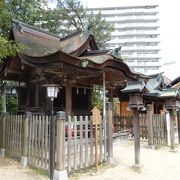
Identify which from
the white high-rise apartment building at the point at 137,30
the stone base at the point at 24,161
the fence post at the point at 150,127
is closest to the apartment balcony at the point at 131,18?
the white high-rise apartment building at the point at 137,30

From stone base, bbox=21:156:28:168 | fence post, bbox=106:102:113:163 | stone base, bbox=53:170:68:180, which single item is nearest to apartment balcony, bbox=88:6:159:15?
fence post, bbox=106:102:113:163

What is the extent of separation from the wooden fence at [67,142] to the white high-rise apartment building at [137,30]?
3025 inches

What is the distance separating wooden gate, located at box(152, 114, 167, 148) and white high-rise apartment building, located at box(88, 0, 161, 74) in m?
71.8

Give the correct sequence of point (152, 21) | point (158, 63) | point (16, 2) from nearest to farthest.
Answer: point (16, 2) → point (158, 63) → point (152, 21)

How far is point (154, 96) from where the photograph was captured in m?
18.2

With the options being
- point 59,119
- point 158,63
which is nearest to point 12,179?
point 59,119

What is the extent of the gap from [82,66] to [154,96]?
9946 millimetres

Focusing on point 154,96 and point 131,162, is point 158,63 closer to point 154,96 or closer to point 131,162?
point 154,96

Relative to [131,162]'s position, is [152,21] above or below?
above

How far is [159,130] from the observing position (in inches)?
504

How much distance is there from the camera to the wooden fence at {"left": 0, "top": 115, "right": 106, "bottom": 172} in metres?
7.49

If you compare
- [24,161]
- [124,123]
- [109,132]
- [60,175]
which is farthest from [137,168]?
[124,123]

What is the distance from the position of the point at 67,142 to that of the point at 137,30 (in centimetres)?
8811

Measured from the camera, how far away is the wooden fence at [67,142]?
7.49 m
